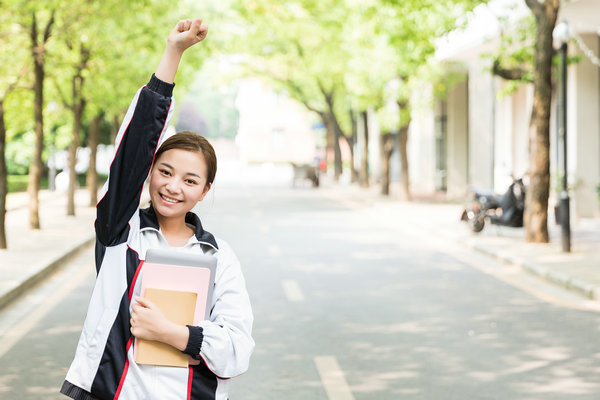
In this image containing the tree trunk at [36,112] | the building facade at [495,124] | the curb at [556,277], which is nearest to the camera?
the curb at [556,277]

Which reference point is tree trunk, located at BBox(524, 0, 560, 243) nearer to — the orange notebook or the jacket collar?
the jacket collar

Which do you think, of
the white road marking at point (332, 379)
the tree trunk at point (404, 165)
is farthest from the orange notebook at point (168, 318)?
the tree trunk at point (404, 165)

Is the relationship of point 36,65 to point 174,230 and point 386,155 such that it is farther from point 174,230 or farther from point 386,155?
point 386,155

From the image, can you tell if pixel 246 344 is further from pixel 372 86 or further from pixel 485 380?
pixel 372 86

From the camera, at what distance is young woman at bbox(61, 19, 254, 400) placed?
8.70 ft

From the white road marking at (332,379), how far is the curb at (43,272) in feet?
13.6

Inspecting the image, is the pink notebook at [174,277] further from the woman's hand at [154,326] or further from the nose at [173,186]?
the nose at [173,186]

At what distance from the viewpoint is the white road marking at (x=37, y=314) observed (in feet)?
26.7

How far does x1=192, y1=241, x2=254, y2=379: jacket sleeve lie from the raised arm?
1.06 ft

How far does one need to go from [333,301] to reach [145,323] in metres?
7.93

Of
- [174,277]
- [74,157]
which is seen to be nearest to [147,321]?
[174,277]

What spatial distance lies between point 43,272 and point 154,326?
10.2 m

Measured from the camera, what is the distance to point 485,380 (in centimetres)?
673

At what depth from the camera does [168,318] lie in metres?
2.62
